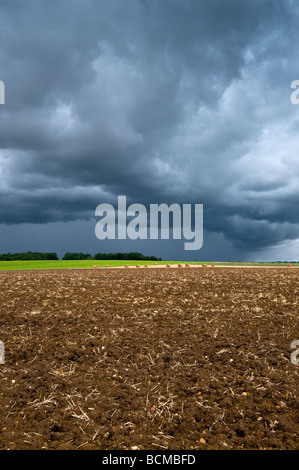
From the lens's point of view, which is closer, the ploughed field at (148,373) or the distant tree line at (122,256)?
the ploughed field at (148,373)

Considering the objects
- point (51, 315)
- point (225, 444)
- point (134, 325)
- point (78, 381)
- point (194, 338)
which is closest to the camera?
point (225, 444)

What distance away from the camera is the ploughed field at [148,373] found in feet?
17.7

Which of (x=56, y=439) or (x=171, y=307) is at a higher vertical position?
(x=171, y=307)

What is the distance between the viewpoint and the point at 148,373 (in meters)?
7.09

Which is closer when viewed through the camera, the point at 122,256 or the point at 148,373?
the point at 148,373

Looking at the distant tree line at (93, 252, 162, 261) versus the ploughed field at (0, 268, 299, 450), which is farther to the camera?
the distant tree line at (93, 252, 162, 261)

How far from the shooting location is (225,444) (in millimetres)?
5102

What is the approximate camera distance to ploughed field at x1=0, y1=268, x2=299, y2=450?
5.40 m
